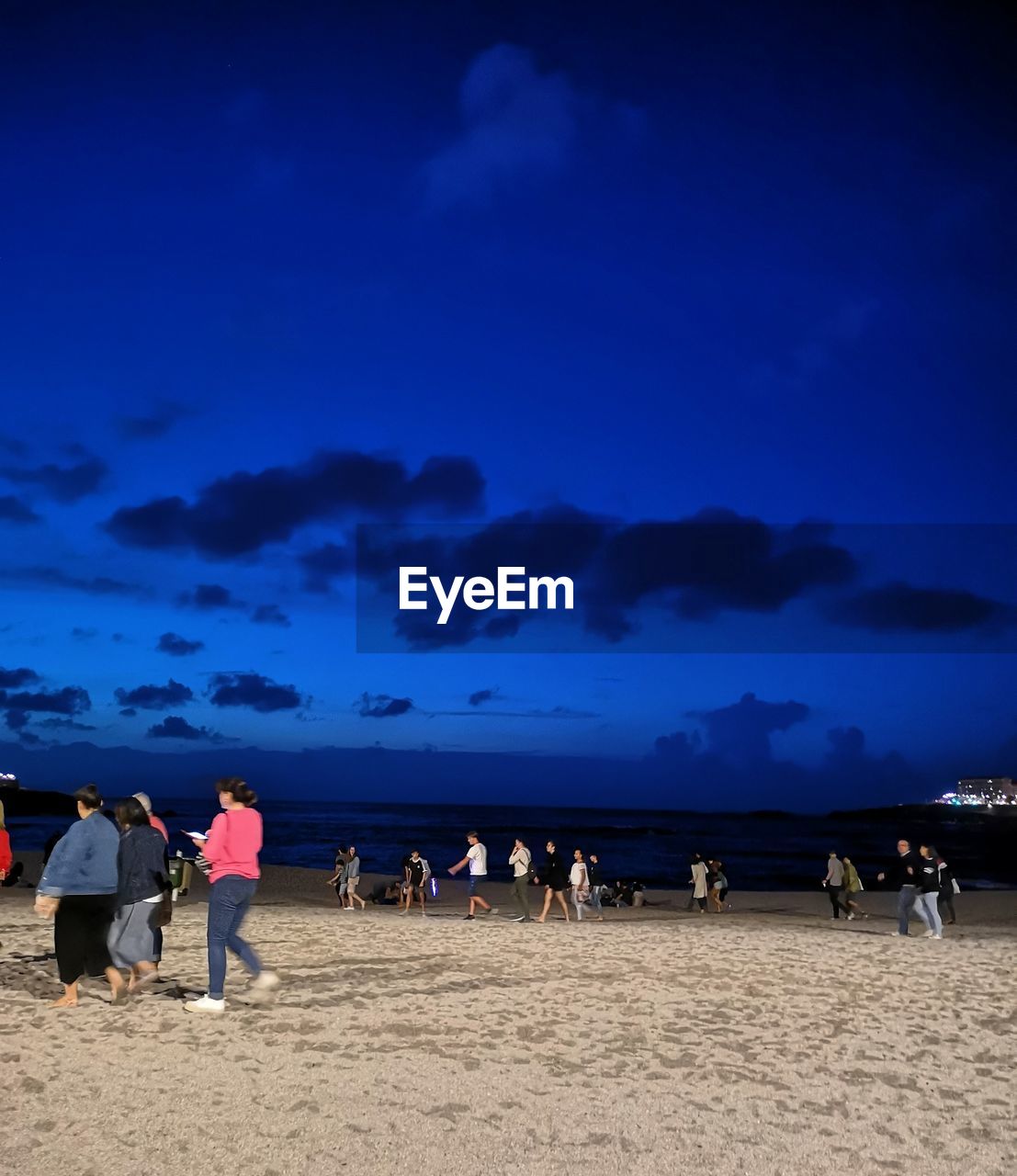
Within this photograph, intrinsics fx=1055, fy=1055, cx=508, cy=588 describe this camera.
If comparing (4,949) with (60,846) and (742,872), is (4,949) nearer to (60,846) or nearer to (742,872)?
(60,846)

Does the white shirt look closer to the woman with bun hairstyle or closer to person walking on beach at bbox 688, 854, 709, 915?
person walking on beach at bbox 688, 854, 709, 915

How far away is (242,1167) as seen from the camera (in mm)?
5449

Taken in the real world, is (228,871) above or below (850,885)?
above

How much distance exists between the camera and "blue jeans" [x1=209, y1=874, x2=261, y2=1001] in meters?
8.86

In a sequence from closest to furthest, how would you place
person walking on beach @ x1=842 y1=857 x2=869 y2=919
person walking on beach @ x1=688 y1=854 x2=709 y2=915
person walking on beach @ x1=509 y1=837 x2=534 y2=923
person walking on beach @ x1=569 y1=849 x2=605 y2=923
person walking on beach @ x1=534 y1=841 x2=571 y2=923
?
person walking on beach @ x1=509 y1=837 x2=534 y2=923, person walking on beach @ x1=534 y1=841 x2=571 y2=923, person walking on beach @ x1=569 y1=849 x2=605 y2=923, person walking on beach @ x1=842 y1=857 x2=869 y2=919, person walking on beach @ x1=688 y1=854 x2=709 y2=915

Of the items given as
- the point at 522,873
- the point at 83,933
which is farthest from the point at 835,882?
the point at 83,933

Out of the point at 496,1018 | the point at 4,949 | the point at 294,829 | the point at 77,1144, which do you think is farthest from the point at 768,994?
the point at 294,829

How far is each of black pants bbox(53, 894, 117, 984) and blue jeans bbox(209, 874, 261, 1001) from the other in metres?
1.01

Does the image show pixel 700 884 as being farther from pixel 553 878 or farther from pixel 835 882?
pixel 553 878

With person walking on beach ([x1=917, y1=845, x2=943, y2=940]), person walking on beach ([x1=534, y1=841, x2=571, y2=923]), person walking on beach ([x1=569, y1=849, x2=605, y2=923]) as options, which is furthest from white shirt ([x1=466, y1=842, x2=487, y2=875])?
person walking on beach ([x1=917, y1=845, x2=943, y2=940])

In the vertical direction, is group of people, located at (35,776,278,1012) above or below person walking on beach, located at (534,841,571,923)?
above

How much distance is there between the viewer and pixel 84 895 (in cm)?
910

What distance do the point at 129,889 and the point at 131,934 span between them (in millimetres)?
389

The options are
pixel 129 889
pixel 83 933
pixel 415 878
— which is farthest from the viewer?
pixel 415 878
